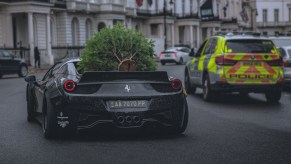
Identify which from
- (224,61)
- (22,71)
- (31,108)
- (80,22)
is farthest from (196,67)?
(80,22)

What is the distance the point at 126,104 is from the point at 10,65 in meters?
22.4

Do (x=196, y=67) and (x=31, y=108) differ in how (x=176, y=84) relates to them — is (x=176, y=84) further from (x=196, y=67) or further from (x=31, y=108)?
(x=196, y=67)

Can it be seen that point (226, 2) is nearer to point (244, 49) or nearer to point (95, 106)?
point (244, 49)

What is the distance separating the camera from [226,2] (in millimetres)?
93250

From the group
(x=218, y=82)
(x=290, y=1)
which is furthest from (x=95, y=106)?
(x=290, y=1)

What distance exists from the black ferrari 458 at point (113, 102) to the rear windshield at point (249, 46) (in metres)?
5.28

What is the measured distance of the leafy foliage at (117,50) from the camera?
9.74 m

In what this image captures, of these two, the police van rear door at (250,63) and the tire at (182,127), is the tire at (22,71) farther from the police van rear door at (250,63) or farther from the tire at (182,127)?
the tire at (182,127)

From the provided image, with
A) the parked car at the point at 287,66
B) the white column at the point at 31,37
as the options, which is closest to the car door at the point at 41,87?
the parked car at the point at 287,66

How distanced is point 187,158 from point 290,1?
115m

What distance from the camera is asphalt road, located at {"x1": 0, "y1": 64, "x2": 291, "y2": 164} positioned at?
22.3 ft

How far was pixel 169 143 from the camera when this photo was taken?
789cm

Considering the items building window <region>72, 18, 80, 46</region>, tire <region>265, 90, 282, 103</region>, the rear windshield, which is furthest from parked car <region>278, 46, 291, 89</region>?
building window <region>72, 18, 80, 46</region>

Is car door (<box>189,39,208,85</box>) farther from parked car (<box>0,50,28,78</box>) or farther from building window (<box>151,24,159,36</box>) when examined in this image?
building window (<box>151,24,159,36</box>)
